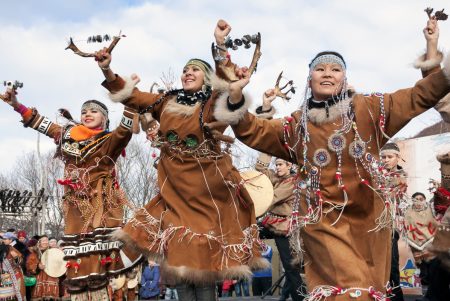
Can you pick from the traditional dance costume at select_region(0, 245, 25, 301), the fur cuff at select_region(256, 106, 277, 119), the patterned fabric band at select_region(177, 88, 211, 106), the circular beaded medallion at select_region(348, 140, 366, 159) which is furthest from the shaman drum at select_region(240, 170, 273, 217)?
the traditional dance costume at select_region(0, 245, 25, 301)

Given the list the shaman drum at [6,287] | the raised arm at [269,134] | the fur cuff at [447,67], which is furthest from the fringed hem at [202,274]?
the shaman drum at [6,287]

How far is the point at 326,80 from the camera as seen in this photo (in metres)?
4.26

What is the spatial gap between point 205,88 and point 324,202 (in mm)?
1986

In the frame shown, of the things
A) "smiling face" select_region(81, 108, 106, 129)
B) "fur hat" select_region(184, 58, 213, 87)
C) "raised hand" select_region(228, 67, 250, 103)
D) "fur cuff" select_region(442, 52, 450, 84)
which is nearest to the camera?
"fur cuff" select_region(442, 52, 450, 84)

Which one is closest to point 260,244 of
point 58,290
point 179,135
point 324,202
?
point 179,135

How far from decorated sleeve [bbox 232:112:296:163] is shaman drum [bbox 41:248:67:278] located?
929 centimetres

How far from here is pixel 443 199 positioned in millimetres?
5281

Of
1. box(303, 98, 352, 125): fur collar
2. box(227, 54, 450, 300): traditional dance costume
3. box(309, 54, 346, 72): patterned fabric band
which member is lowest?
box(227, 54, 450, 300): traditional dance costume

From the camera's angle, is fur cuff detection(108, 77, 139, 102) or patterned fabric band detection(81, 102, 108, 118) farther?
patterned fabric band detection(81, 102, 108, 118)

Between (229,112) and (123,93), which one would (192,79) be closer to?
(123,93)

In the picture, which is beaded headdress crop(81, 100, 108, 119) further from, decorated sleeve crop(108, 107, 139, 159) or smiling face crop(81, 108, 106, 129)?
decorated sleeve crop(108, 107, 139, 159)

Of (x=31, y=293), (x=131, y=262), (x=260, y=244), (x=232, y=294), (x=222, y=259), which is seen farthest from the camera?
(x=232, y=294)

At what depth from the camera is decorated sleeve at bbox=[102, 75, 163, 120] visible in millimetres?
5574

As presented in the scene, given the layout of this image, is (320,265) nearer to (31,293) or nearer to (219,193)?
(219,193)
